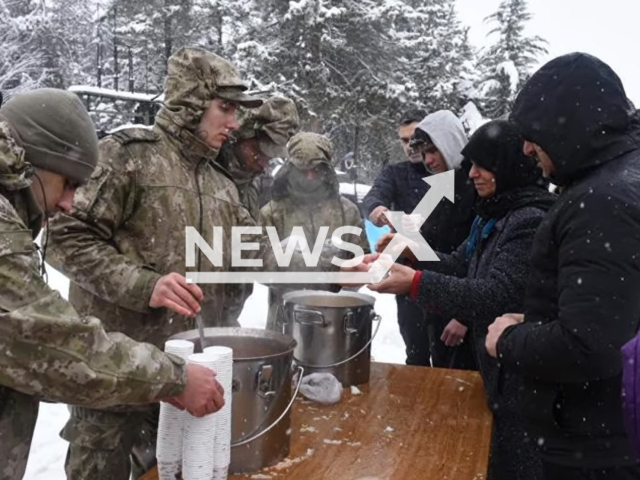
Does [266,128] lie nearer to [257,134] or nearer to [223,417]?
[257,134]

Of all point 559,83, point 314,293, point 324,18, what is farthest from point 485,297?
point 324,18

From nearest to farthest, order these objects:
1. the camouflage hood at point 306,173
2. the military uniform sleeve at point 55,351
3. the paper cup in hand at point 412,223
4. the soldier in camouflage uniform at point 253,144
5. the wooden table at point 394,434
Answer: the military uniform sleeve at point 55,351 < the wooden table at point 394,434 < the soldier in camouflage uniform at point 253,144 < the paper cup in hand at point 412,223 < the camouflage hood at point 306,173

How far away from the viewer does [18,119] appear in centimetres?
150

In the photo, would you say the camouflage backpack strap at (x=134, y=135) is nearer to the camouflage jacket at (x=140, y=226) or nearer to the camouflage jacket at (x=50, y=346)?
the camouflage jacket at (x=140, y=226)

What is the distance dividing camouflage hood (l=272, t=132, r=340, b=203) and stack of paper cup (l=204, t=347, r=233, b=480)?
3040mm

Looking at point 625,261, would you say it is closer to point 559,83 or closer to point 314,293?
point 559,83

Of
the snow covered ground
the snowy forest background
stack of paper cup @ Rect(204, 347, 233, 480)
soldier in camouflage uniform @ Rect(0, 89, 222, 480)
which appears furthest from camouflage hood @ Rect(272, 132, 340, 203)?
the snowy forest background

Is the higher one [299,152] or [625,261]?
[299,152]

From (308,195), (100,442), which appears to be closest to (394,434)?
(100,442)

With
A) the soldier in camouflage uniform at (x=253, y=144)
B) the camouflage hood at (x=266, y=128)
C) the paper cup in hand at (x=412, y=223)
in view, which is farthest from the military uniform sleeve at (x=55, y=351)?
the paper cup in hand at (x=412, y=223)

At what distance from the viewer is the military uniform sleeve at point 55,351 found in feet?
A: 4.08

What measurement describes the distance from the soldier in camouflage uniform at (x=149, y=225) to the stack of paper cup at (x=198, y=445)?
517mm

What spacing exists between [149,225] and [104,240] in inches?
7.2

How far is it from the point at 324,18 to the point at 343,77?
6.90 ft
